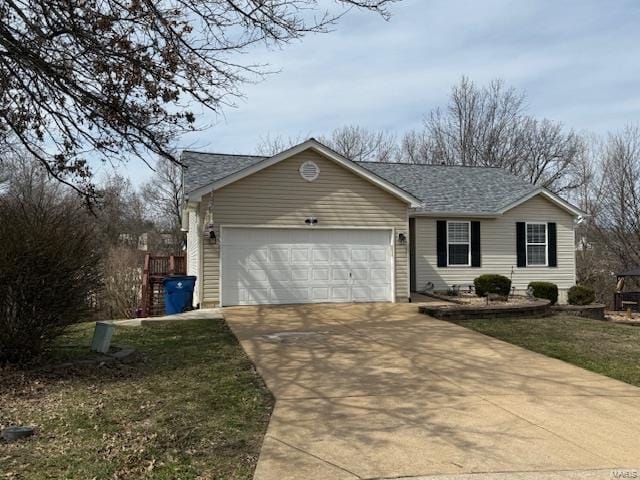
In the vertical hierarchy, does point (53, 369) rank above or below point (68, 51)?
below

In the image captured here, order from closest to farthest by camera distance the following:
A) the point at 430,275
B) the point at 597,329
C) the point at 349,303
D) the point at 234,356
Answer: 1. the point at 234,356
2. the point at 597,329
3. the point at 349,303
4. the point at 430,275

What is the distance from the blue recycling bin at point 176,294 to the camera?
14.3 meters

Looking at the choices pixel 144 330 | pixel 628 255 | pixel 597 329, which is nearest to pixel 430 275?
pixel 597 329

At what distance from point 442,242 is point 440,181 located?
11.0 ft

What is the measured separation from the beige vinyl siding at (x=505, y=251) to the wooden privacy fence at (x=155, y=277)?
8.59 meters

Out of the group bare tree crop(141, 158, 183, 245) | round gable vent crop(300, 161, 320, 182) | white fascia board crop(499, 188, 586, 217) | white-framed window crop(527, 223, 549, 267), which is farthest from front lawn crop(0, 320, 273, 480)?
bare tree crop(141, 158, 183, 245)

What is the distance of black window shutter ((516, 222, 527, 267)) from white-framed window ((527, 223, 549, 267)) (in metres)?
0.16

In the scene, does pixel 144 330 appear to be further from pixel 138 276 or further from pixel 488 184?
pixel 488 184

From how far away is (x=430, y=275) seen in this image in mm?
18109

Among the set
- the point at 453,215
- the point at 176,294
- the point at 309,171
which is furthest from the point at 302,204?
the point at 453,215

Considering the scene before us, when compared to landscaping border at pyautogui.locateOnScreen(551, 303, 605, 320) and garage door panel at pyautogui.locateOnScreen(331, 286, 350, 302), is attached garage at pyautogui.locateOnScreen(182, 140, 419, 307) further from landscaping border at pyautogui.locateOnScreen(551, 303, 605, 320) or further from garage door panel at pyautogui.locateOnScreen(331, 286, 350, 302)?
landscaping border at pyautogui.locateOnScreen(551, 303, 605, 320)

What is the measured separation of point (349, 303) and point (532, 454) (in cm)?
1019

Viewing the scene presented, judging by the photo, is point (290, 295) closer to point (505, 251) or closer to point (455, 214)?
point (455, 214)

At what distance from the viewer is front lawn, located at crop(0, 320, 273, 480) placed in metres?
4.08
